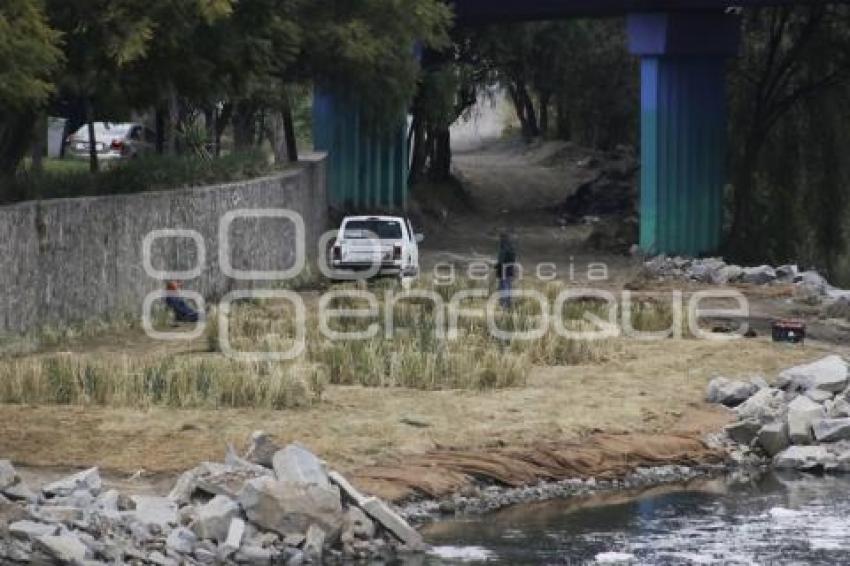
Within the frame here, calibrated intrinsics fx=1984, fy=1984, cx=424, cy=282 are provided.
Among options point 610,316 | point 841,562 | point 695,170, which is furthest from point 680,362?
point 695,170

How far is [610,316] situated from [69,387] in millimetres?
13225

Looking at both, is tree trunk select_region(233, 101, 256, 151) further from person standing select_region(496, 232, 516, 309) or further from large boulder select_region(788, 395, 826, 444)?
large boulder select_region(788, 395, 826, 444)

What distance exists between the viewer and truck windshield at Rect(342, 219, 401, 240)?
4225 cm

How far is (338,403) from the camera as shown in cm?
2434

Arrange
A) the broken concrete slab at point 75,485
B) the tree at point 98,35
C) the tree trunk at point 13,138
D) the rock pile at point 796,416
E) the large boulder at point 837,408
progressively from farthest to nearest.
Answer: the tree trunk at point 13,138 < the tree at point 98,35 < the large boulder at point 837,408 < the rock pile at point 796,416 < the broken concrete slab at point 75,485

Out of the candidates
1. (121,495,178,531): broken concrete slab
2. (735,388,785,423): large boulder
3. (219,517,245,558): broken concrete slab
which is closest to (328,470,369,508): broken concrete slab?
(219,517,245,558): broken concrete slab

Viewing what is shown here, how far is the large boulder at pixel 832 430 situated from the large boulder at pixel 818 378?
5.77 feet

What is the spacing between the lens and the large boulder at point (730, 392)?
87.1 ft

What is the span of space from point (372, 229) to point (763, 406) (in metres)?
18.1

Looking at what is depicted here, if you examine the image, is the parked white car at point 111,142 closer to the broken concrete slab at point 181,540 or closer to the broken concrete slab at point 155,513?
the broken concrete slab at point 155,513

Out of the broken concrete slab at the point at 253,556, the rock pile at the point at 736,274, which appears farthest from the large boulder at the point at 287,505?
the rock pile at the point at 736,274

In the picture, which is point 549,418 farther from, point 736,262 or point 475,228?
point 475,228

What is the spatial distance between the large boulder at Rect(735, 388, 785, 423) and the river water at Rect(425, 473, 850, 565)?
2.17m

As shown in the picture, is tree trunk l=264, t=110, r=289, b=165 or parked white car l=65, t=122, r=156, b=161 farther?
parked white car l=65, t=122, r=156, b=161
